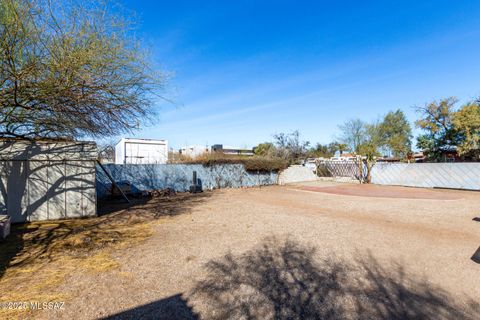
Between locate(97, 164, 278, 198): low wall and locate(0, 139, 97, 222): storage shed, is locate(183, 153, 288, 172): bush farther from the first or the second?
locate(0, 139, 97, 222): storage shed

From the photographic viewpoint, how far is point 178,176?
1458cm

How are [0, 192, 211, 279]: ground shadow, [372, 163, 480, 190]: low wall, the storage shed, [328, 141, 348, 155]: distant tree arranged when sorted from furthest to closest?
1. [328, 141, 348, 155]: distant tree
2. [372, 163, 480, 190]: low wall
3. the storage shed
4. [0, 192, 211, 279]: ground shadow

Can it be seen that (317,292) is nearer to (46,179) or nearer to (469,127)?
(46,179)

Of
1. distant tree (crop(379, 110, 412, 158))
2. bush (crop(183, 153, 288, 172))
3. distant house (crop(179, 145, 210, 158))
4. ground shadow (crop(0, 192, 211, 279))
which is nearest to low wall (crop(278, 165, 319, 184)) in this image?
bush (crop(183, 153, 288, 172))

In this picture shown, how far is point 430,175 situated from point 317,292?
17596mm

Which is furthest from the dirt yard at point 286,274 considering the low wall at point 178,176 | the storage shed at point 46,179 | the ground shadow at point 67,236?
the low wall at point 178,176

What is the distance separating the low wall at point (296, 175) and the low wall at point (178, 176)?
1.37m

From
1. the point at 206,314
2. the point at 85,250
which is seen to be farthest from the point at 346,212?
the point at 85,250

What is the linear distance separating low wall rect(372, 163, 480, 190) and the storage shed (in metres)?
18.7

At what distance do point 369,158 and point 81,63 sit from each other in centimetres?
1922

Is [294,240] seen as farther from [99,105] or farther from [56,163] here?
[56,163]

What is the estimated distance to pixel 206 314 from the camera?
2633 millimetres

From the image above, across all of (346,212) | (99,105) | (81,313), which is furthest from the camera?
(346,212)

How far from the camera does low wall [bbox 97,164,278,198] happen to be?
1264 centimetres
